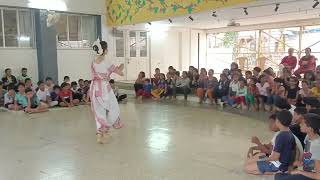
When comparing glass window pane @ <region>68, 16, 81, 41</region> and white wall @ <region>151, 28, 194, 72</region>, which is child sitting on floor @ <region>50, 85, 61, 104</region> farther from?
white wall @ <region>151, 28, 194, 72</region>

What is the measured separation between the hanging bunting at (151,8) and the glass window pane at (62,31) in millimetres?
1400

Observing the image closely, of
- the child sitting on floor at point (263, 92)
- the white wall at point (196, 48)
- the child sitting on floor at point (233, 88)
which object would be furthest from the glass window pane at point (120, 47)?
Result: the child sitting on floor at point (263, 92)

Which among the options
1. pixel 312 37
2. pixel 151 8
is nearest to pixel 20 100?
pixel 151 8

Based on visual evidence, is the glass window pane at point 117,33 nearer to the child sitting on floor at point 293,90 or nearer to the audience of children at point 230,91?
the audience of children at point 230,91

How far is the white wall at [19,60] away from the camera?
8953 millimetres

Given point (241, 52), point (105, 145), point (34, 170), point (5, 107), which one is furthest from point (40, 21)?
point (241, 52)

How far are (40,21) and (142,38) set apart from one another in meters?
3.92

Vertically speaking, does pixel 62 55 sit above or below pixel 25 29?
below

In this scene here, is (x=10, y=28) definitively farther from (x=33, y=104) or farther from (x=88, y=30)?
(x=33, y=104)

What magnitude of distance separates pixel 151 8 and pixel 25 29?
3.71 m

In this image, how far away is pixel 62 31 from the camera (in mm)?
10148

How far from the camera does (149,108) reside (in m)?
7.24

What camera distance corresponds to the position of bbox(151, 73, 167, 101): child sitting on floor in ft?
27.9

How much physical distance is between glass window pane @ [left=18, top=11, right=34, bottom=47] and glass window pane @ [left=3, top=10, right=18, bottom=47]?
0.15 meters
